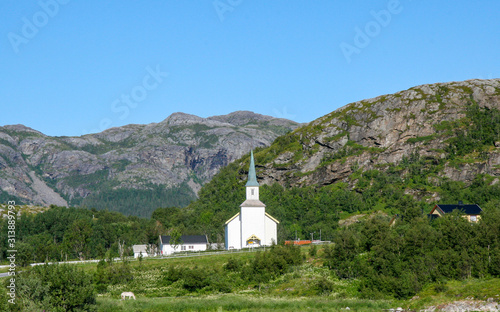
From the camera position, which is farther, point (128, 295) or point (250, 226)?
point (250, 226)

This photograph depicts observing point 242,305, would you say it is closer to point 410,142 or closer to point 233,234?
point 233,234

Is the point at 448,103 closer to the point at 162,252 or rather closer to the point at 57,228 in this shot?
the point at 162,252

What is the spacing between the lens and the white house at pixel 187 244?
4801 inches

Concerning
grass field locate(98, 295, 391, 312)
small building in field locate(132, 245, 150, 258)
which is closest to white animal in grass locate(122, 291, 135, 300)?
grass field locate(98, 295, 391, 312)

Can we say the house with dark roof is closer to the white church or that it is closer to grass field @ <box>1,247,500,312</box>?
the white church

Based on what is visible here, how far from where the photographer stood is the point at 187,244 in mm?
122438

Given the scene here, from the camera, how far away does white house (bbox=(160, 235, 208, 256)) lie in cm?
12194

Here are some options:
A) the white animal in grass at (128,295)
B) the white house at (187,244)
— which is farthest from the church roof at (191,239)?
the white animal in grass at (128,295)

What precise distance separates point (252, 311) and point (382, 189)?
353 feet

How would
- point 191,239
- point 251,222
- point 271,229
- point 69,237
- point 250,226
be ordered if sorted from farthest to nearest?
point 69,237 < point 191,239 < point 271,229 < point 251,222 < point 250,226

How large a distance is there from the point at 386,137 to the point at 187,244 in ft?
299

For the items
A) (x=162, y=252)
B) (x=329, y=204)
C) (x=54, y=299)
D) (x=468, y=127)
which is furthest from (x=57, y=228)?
(x=468, y=127)

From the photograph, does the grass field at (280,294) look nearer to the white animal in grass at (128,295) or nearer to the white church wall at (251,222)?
the white animal in grass at (128,295)

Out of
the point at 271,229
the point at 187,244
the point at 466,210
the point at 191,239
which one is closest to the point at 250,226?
the point at 271,229
